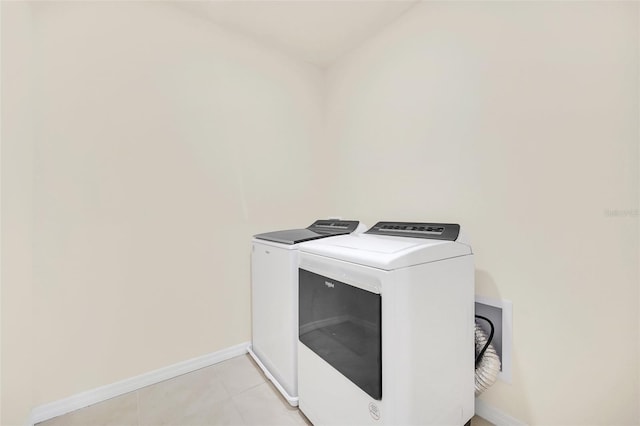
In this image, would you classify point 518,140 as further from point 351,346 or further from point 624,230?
point 351,346

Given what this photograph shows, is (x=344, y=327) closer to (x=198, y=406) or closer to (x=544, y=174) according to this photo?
(x=198, y=406)

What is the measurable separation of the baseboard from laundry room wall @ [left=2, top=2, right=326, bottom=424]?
1537mm

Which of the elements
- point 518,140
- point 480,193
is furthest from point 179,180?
point 518,140

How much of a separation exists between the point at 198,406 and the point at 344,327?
1.02 m

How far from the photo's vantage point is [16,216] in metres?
1.24

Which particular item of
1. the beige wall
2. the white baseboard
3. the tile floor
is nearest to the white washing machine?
the tile floor

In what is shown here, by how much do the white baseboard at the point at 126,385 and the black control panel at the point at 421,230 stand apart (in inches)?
54.1

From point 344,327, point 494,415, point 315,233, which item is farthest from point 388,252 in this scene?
point 494,415

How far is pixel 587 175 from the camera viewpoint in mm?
1104

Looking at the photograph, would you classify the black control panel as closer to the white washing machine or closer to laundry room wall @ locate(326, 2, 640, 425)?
the white washing machine

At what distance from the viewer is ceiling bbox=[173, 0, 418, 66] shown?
175 cm

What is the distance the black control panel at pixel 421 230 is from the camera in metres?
1.34

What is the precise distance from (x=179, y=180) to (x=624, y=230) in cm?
224

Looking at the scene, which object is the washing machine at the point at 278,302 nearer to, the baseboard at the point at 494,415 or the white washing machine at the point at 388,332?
the white washing machine at the point at 388,332
